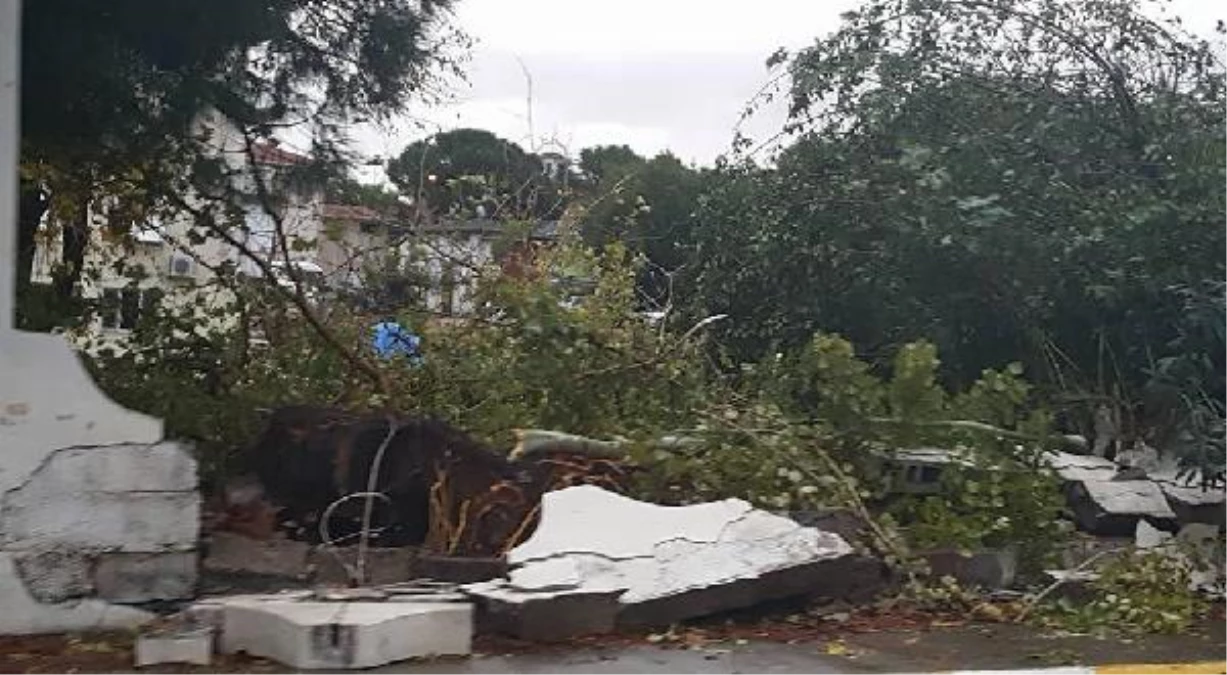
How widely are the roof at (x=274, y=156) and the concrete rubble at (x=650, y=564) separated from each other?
312 centimetres

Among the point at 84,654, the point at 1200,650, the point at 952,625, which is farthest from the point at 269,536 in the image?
the point at 1200,650

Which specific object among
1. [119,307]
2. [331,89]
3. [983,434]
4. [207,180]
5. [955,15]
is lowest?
[983,434]

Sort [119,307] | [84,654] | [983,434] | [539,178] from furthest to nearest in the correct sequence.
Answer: [539,178] < [119,307] < [983,434] < [84,654]

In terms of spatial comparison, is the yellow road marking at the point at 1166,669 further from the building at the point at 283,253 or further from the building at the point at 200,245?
the building at the point at 200,245

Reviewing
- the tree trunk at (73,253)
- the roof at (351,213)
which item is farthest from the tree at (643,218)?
the tree trunk at (73,253)

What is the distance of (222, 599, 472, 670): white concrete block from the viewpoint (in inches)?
217

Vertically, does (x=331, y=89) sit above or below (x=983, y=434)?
above

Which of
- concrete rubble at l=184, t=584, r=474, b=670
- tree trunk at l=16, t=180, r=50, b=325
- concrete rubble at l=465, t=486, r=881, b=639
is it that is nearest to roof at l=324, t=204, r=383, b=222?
tree trunk at l=16, t=180, r=50, b=325

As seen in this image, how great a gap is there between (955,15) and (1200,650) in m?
5.33

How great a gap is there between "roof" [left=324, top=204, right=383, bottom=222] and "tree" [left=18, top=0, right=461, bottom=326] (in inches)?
29.4

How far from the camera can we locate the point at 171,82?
7.49 m

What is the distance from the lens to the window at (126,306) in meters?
8.95

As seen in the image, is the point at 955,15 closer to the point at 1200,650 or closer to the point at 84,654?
the point at 1200,650

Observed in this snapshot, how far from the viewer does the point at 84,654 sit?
571cm
